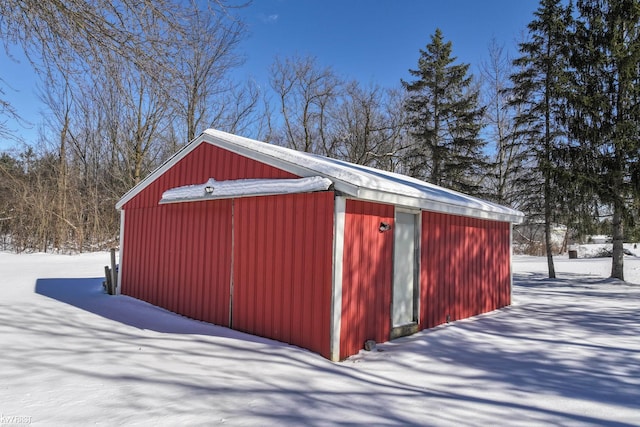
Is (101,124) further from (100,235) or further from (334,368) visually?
(334,368)

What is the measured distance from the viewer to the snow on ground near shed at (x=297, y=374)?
283 cm

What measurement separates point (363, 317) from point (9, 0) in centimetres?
499

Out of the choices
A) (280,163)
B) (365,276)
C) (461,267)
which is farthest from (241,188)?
(461,267)

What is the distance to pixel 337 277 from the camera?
427 centimetres

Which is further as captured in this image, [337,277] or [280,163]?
[280,163]

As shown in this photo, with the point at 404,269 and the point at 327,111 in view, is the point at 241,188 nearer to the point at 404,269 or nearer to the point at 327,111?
the point at 404,269

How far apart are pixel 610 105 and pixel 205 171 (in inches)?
500

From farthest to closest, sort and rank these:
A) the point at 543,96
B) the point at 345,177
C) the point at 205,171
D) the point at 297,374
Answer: the point at 543,96, the point at 205,171, the point at 345,177, the point at 297,374

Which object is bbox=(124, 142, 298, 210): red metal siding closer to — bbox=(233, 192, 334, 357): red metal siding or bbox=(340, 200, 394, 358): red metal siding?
bbox=(233, 192, 334, 357): red metal siding

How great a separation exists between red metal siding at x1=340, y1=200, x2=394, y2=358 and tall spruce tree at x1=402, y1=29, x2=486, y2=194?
13863mm

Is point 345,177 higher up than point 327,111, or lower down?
lower down

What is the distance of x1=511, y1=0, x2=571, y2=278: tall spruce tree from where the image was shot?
12.9 metres

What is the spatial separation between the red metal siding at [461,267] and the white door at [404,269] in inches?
7.6

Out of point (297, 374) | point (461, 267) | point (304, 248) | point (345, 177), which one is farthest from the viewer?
point (461, 267)
